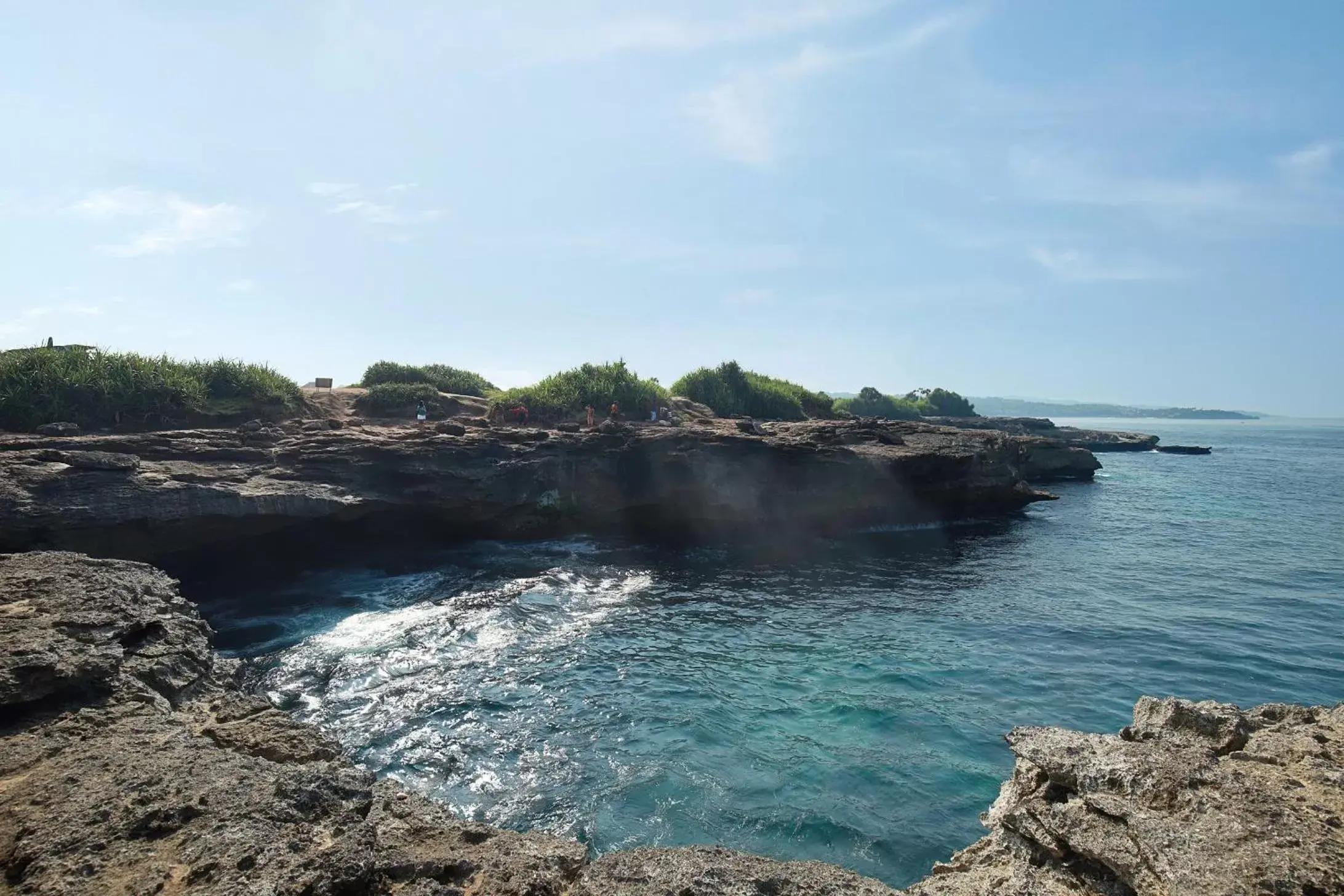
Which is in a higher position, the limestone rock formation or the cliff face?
the cliff face

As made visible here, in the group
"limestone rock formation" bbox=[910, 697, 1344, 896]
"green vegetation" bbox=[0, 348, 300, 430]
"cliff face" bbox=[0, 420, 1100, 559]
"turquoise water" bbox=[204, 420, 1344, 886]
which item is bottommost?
"turquoise water" bbox=[204, 420, 1344, 886]

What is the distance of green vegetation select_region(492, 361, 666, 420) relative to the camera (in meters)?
33.8

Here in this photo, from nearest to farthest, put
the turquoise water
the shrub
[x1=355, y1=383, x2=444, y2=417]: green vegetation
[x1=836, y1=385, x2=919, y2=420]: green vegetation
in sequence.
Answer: the turquoise water → the shrub → [x1=355, y1=383, x2=444, y2=417]: green vegetation → [x1=836, y1=385, x2=919, y2=420]: green vegetation

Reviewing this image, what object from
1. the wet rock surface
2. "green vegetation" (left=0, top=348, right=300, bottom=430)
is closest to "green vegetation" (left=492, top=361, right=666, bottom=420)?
"green vegetation" (left=0, top=348, right=300, bottom=430)

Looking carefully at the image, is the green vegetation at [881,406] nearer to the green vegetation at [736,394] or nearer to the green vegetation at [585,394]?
the green vegetation at [736,394]

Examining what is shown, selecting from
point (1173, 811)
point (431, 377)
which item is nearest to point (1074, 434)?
point (431, 377)

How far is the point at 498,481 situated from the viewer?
21.5 metres

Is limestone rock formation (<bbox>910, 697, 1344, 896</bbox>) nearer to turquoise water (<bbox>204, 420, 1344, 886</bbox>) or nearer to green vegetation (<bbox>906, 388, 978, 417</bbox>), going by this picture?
turquoise water (<bbox>204, 420, 1344, 886</bbox>)

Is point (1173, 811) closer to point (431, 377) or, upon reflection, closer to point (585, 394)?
point (585, 394)

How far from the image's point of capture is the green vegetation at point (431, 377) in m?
38.0

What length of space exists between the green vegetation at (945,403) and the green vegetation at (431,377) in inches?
2810

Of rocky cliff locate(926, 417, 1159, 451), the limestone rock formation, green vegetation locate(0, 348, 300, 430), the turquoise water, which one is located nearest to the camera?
the limestone rock formation

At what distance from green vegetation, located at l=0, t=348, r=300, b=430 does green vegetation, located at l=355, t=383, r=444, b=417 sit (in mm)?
5152

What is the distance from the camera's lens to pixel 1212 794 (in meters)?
4.67
